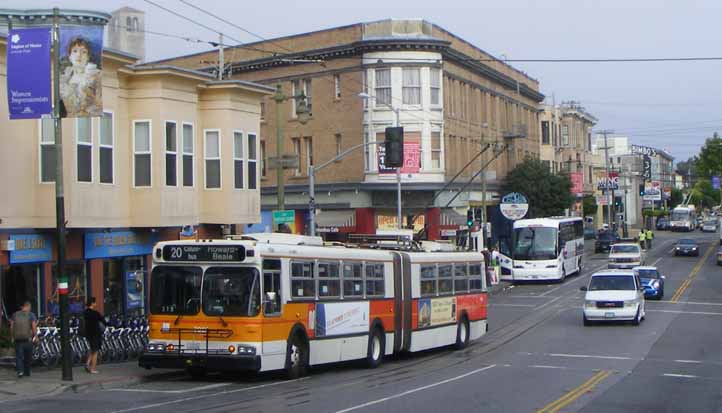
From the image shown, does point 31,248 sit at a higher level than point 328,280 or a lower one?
higher

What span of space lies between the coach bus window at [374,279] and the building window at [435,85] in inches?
1274

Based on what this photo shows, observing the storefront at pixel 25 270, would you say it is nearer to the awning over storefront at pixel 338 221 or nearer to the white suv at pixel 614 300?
the white suv at pixel 614 300

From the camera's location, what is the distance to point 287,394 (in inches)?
703

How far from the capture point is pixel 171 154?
97.1ft

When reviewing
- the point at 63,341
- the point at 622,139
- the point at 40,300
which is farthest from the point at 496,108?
the point at 622,139

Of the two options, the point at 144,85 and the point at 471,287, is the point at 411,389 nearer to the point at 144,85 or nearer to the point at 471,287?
the point at 471,287

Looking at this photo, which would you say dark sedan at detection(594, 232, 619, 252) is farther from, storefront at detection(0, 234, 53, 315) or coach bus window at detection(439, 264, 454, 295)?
storefront at detection(0, 234, 53, 315)

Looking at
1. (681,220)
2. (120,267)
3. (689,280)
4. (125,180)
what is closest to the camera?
(125,180)

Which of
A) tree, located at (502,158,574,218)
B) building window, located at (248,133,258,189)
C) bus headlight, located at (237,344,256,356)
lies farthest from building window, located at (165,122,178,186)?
tree, located at (502,158,574,218)

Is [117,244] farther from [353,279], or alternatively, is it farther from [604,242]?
[604,242]

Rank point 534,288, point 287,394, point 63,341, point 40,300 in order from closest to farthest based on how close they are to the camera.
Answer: point 287,394 < point 63,341 < point 40,300 < point 534,288

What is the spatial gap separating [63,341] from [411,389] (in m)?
6.77

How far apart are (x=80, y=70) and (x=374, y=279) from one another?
8.33m

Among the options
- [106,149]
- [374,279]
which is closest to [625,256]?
[374,279]
